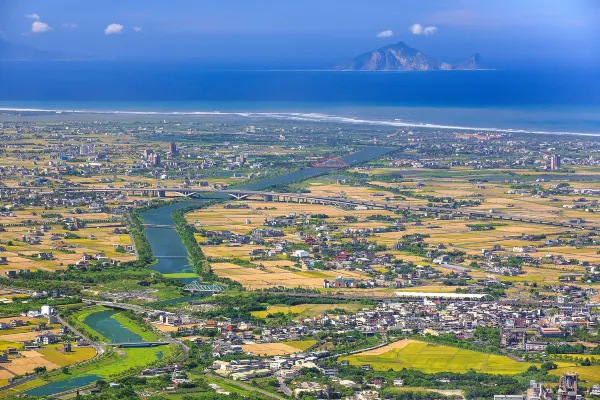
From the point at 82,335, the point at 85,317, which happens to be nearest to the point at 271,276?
the point at 85,317

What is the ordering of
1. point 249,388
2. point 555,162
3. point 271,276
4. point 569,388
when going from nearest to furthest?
point 569,388, point 249,388, point 271,276, point 555,162

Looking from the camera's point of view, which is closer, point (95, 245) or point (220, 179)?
point (95, 245)

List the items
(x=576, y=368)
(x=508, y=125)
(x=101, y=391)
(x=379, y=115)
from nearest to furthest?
(x=101, y=391), (x=576, y=368), (x=508, y=125), (x=379, y=115)

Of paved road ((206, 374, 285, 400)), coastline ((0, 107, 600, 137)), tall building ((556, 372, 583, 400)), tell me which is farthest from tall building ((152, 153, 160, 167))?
tall building ((556, 372, 583, 400))

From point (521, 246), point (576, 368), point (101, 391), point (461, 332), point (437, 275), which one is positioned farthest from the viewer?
point (521, 246)

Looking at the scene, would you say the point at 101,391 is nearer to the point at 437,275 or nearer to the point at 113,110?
the point at 437,275

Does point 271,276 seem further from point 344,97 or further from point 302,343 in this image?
point 344,97

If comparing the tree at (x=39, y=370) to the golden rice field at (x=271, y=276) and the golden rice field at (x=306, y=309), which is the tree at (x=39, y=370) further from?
the golden rice field at (x=271, y=276)

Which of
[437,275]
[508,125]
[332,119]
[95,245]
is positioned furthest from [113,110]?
[437,275]
